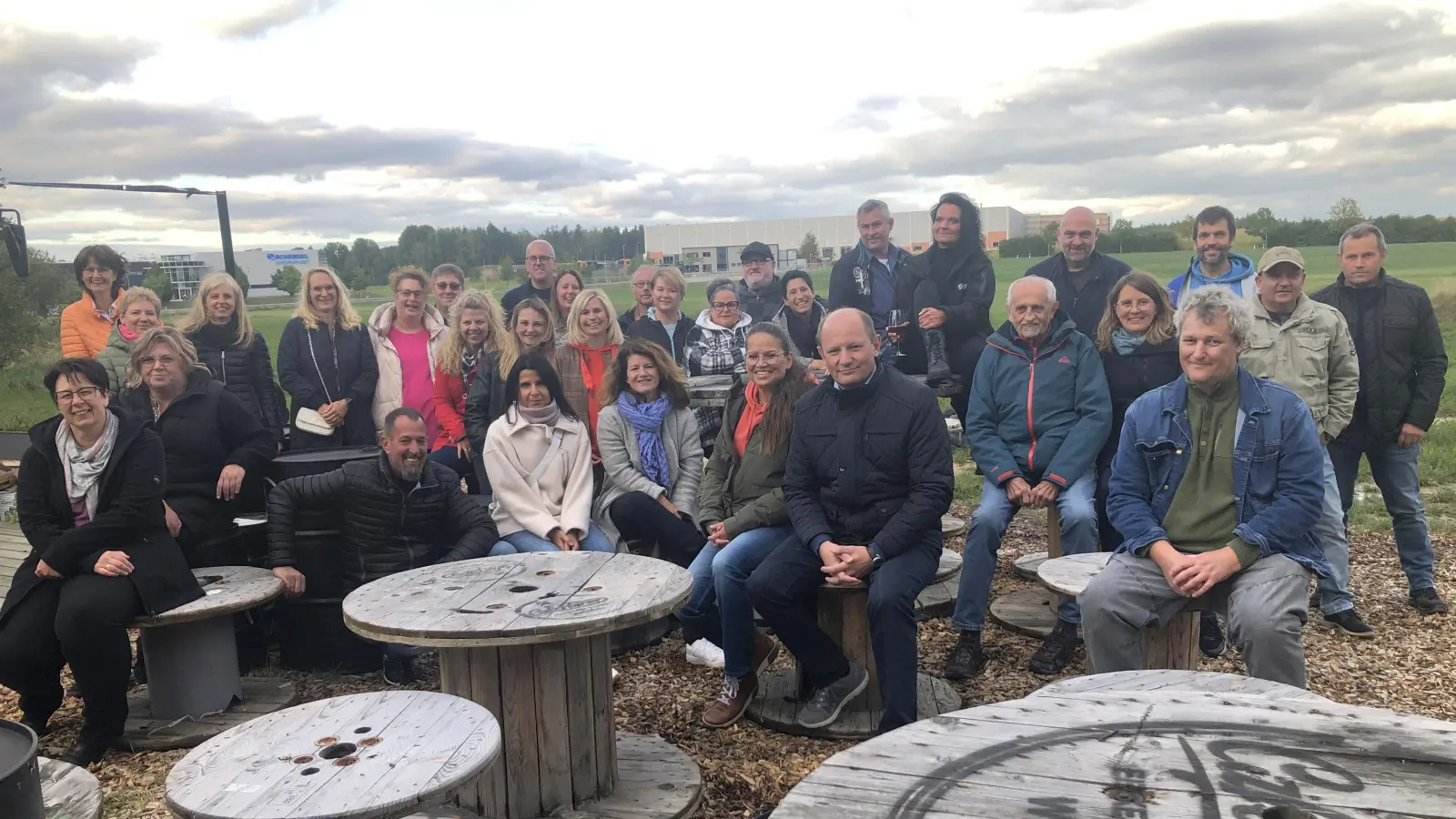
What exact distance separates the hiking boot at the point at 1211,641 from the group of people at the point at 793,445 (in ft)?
0.04

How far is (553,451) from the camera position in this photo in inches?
195

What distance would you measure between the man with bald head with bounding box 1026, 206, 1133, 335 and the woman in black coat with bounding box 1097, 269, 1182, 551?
2.37ft

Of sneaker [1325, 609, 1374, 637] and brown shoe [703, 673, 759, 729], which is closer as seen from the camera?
brown shoe [703, 673, 759, 729]

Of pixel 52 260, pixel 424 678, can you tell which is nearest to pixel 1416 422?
pixel 424 678

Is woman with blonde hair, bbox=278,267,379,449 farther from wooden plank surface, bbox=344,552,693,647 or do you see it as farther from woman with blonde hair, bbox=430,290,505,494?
wooden plank surface, bbox=344,552,693,647

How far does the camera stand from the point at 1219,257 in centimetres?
556

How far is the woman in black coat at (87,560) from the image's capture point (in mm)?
4043

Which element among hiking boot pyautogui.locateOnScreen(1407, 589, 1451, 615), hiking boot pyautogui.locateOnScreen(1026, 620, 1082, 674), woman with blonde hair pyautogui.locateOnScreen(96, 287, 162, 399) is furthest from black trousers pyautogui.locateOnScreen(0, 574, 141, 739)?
hiking boot pyautogui.locateOnScreen(1407, 589, 1451, 615)

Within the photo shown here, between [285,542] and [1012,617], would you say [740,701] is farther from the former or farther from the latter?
[285,542]

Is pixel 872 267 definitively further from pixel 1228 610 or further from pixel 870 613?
pixel 1228 610

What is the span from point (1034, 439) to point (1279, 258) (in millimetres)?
1621

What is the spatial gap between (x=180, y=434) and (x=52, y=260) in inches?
1293

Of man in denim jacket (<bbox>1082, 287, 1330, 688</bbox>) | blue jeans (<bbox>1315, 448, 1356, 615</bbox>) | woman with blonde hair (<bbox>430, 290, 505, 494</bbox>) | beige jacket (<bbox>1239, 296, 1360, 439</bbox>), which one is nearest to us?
man in denim jacket (<bbox>1082, 287, 1330, 688</bbox>)

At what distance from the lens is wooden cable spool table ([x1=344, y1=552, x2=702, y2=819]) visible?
3221 mm
